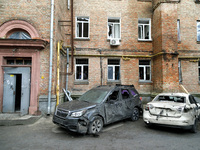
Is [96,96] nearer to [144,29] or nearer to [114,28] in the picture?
[114,28]

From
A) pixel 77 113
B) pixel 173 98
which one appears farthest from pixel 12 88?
pixel 173 98

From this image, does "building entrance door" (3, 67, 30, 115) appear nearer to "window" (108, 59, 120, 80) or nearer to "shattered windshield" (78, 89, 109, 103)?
"shattered windshield" (78, 89, 109, 103)

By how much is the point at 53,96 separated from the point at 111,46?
5.97 meters

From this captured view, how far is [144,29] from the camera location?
35.9 ft

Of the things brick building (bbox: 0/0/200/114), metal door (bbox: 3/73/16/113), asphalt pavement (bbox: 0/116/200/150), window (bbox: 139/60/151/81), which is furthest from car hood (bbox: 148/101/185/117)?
metal door (bbox: 3/73/16/113)

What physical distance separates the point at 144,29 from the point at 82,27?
533 centimetres

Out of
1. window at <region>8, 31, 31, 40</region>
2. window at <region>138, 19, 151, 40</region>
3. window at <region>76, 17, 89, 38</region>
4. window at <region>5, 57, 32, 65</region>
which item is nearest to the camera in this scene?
window at <region>5, 57, 32, 65</region>

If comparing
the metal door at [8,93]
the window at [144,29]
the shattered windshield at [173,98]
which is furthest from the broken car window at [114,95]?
the window at [144,29]

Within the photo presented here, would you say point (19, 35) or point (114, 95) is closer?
point (114, 95)

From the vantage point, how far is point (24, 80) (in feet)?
23.4

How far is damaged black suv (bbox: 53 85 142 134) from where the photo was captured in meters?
4.26

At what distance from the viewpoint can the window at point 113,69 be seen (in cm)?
1033

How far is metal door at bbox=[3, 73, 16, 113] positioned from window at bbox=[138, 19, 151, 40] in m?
9.95

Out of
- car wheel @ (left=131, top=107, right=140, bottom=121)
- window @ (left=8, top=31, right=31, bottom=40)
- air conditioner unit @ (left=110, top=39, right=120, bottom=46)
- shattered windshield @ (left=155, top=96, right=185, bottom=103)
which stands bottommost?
car wheel @ (left=131, top=107, right=140, bottom=121)
